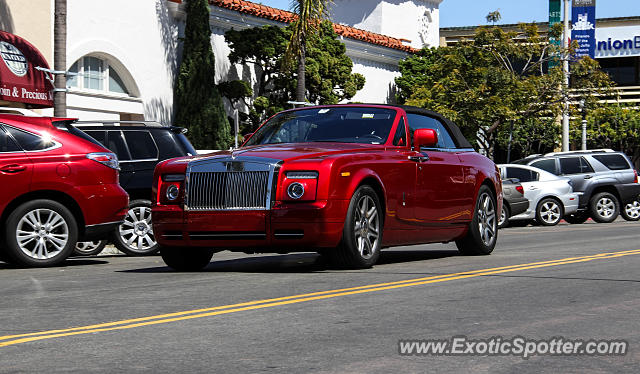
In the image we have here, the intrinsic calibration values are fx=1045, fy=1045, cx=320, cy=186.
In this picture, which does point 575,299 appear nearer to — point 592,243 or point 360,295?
point 360,295

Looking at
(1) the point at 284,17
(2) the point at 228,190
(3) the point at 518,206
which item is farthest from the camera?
(1) the point at 284,17

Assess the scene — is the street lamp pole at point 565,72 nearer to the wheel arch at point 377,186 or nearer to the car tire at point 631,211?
the car tire at point 631,211

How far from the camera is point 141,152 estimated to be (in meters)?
14.7

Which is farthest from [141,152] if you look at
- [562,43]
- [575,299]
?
[562,43]

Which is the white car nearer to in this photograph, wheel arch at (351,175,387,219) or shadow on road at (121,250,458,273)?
shadow on road at (121,250,458,273)

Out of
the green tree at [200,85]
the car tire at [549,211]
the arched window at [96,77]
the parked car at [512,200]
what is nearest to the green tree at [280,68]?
the green tree at [200,85]

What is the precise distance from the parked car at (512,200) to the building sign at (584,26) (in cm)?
1462

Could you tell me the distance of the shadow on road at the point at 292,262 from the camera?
10.7 meters

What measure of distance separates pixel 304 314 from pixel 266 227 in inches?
114

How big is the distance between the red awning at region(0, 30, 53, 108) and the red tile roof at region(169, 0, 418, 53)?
753 cm

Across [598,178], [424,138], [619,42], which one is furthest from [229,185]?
[619,42]

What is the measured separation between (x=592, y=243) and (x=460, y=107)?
20166 mm

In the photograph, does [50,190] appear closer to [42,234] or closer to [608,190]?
[42,234]

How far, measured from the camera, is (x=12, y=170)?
449 inches
